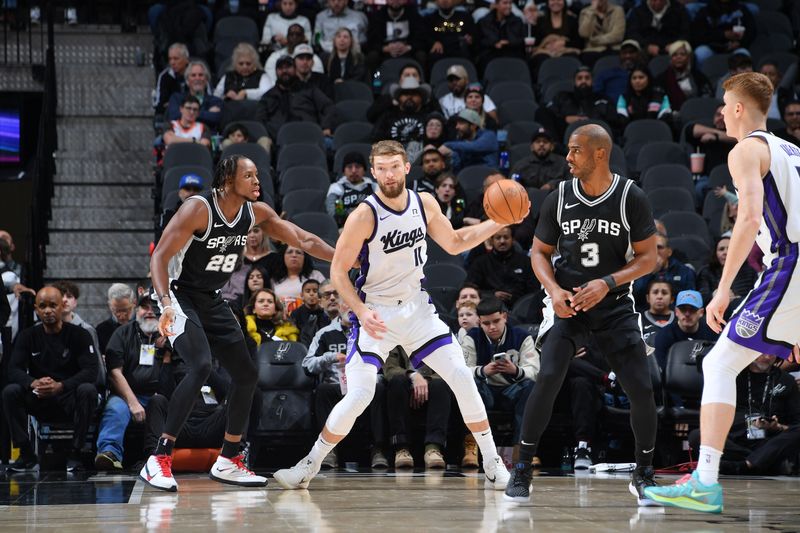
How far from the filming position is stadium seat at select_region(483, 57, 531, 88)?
14.3 metres

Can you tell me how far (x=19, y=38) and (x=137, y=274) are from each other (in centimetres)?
438

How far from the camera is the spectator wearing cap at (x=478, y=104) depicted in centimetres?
1288

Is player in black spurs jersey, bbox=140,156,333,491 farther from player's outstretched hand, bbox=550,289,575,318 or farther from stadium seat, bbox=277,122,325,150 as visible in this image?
stadium seat, bbox=277,122,325,150

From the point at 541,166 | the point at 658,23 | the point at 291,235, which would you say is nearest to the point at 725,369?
the point at 291,235

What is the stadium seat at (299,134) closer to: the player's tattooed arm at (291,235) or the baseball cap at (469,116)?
the baseball cap at (469,116)

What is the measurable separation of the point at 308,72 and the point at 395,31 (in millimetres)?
1861

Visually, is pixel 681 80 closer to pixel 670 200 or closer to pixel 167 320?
pixel 670 200

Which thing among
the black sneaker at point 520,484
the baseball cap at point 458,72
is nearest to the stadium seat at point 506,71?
the baseball cap at point 458,72

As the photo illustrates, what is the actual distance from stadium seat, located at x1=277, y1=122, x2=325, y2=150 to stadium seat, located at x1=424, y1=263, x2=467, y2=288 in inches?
107

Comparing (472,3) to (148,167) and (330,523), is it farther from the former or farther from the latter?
(330,523)

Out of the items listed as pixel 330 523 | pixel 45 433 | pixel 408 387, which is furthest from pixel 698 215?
pixel 330 523

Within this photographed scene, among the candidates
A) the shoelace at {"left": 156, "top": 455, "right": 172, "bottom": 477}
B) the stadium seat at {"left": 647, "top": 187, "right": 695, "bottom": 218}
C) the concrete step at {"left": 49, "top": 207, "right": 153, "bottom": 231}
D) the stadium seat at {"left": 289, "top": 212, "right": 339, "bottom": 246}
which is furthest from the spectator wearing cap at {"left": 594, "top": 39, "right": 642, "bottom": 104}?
the shoelace at {"left": 156, "top": 455, "right": 172, "bottom": 477}

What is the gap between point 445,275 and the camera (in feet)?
34.9

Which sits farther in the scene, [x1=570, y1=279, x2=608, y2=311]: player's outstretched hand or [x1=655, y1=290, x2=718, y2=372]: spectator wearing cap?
[x1=655, y1=290, x2=718, y2=372]: spectator wearing cap
